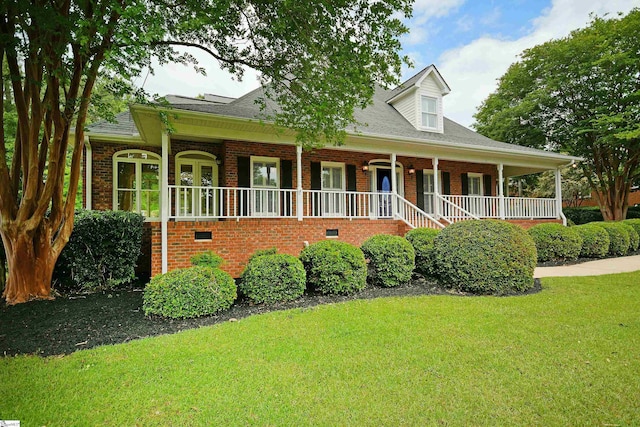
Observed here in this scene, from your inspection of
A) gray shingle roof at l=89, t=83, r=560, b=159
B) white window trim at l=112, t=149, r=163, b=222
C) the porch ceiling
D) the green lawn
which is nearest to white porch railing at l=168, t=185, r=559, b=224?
white window trim at l=112, t=149, r=163, b=222

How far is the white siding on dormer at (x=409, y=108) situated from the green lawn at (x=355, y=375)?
9.83 m

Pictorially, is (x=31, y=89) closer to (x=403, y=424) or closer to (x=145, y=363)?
(x=145, y=363)

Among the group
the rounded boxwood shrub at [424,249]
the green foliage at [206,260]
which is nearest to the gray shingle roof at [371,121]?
the rounded boxwood shrub at [424,249]

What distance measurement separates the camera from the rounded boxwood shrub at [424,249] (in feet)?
23.0

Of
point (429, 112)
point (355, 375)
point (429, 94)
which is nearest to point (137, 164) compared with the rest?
point (355, 375)

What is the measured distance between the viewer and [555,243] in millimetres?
9203

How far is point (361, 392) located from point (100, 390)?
221cm

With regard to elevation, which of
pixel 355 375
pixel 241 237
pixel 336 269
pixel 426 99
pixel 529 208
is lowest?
pixel 355 375

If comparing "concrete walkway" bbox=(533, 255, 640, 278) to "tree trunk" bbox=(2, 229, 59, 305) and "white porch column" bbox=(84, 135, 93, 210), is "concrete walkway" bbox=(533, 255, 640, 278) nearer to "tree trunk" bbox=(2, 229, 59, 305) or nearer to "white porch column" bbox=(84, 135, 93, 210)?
"tree trunk" bbox=(2, 229, 59, 305)

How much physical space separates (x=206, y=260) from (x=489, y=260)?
225 inches

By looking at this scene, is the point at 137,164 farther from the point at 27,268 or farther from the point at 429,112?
the point at 429,112

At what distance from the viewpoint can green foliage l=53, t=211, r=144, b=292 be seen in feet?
21.4

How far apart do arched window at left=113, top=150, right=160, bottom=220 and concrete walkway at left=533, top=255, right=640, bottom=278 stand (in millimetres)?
10834

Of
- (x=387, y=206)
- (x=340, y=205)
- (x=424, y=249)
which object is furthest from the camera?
(x=387, y=206)
